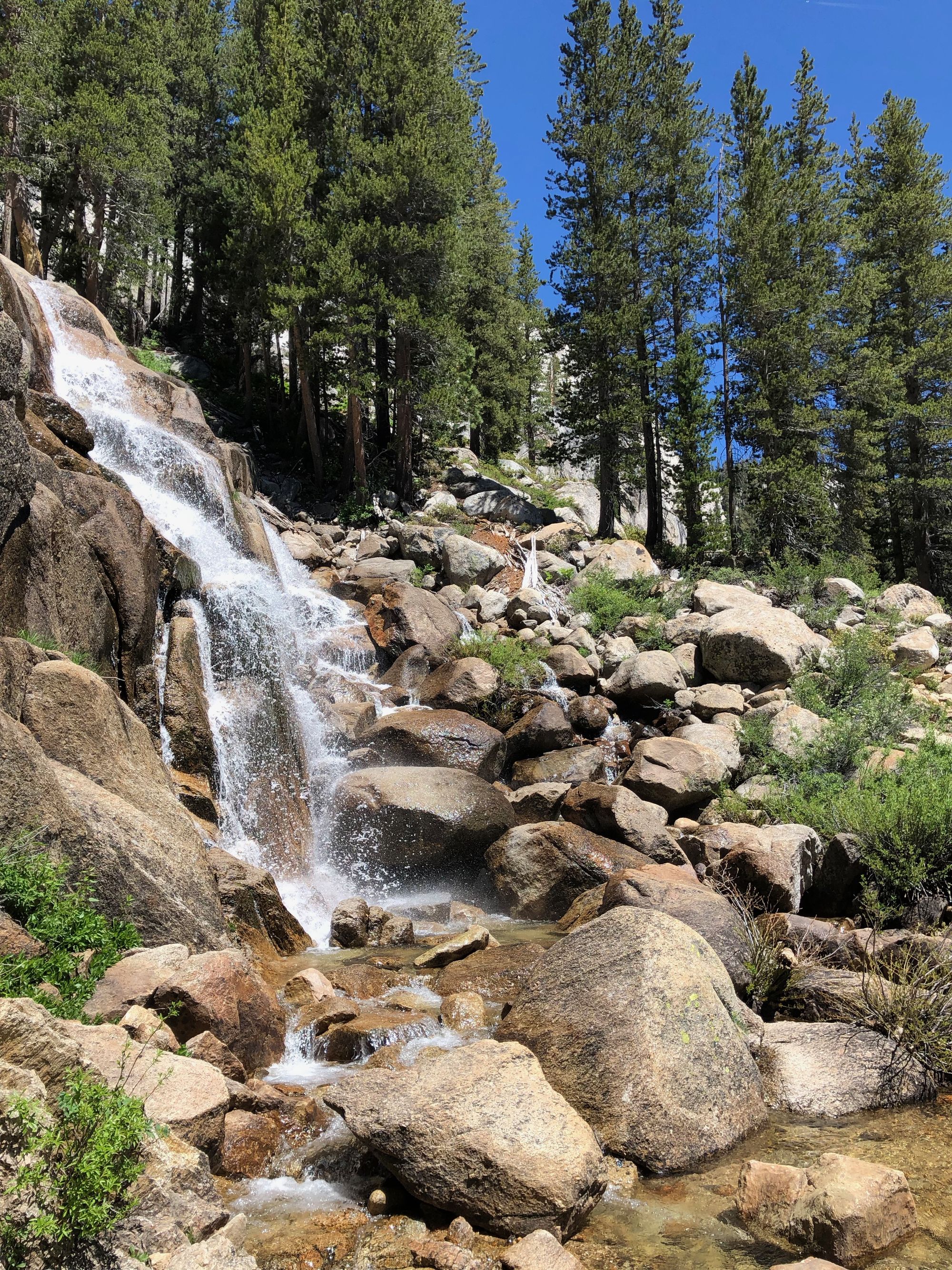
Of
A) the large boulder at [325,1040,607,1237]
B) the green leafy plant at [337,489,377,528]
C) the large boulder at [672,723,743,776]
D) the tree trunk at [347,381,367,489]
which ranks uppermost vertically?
the tree trunk at [347,381,367,489]

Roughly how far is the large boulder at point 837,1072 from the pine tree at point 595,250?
73.9 ft

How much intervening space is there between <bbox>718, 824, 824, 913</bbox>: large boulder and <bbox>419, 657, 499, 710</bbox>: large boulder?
6.32m

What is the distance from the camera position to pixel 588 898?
1052 cm

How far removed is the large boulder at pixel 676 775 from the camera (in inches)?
547

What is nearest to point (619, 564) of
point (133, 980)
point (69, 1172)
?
point (133, 980)

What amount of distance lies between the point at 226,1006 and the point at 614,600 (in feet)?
54.7

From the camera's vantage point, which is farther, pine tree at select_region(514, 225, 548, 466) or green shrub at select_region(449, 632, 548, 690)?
pine tree at select_region(514, 225, 548, 466)

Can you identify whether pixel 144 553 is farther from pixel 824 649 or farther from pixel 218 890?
pixel 824 649

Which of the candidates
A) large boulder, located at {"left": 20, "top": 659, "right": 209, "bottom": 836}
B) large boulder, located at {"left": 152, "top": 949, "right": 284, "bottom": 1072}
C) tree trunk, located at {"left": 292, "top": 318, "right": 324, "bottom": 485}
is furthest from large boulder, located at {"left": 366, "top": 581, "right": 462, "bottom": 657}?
large boulder, located at {"left": 152, "top": 949, "right": 284, "bottom": 1072}

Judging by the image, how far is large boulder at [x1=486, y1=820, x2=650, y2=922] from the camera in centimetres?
1126

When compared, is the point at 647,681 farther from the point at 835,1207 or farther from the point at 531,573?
the point at 835,1207

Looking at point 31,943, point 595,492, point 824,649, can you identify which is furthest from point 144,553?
point 595,492

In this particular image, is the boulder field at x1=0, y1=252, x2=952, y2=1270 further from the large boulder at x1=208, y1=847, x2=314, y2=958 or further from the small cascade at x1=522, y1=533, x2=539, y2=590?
the small cascade at x1=522, y1=533, x2=539, y2=590

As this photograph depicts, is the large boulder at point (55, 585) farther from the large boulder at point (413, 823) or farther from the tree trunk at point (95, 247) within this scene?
the tree trunk at point (95, 247)
